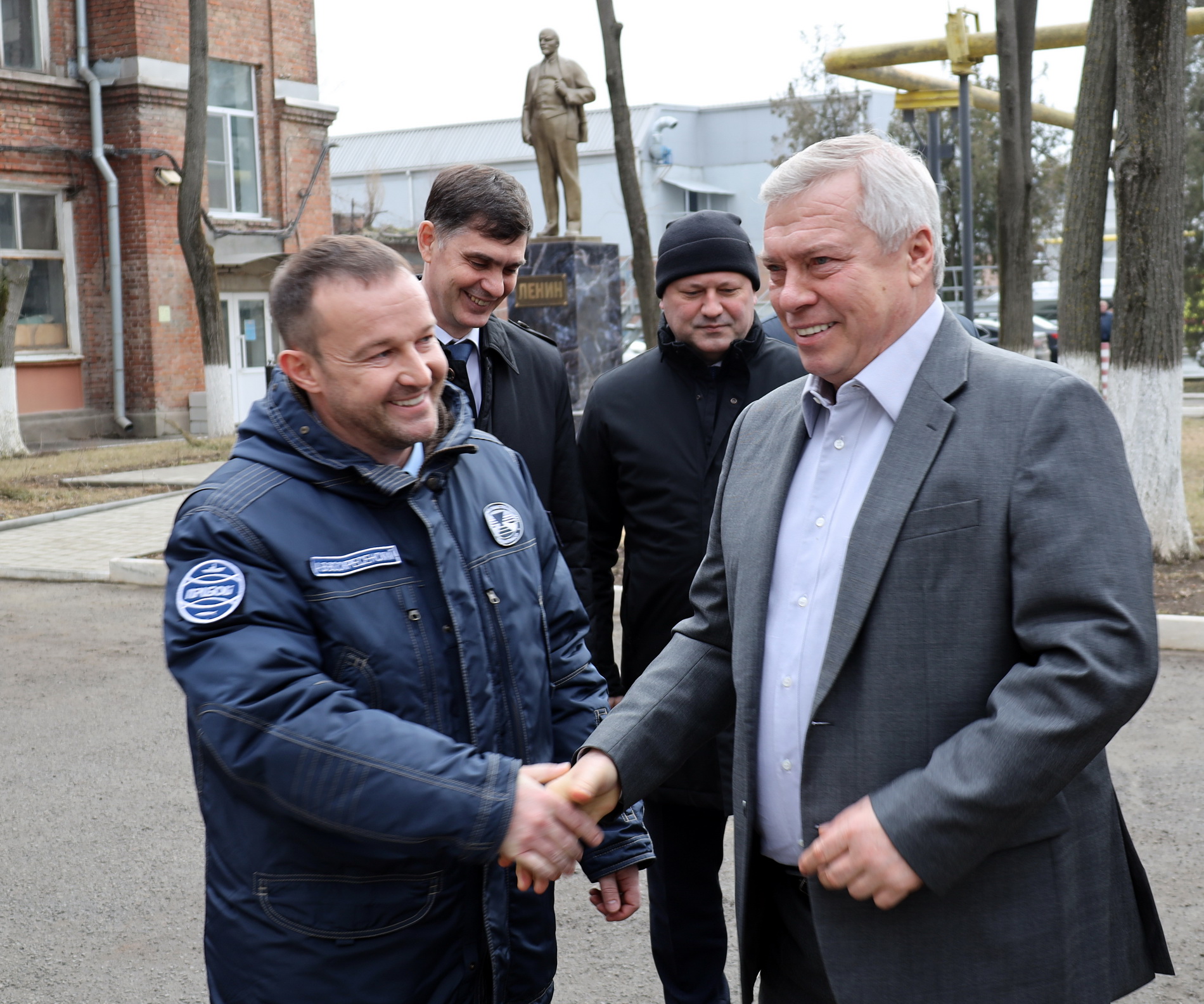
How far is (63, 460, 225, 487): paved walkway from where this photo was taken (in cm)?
1439

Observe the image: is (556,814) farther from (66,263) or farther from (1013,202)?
(66,263)

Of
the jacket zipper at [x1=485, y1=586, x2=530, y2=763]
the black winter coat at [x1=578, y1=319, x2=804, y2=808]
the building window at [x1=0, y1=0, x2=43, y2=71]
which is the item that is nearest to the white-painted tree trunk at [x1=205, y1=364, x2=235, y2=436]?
the building window at [x1=0, y1=0, x2=43, y2=71]

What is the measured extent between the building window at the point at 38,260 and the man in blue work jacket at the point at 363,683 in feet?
65.3

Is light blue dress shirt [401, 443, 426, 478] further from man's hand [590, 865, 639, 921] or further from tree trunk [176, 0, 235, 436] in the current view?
tree trunk [176, 0, 235, 436]

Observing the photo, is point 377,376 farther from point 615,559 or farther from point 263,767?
point 615,559

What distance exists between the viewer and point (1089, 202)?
9516mm

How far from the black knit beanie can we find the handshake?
1.68m

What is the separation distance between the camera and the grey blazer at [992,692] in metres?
1.75

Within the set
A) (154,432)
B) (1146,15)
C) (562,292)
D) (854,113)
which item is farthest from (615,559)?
(854,113)

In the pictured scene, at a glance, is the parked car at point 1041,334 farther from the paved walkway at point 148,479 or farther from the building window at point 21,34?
the building window at point 21,34

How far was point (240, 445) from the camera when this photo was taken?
217 centimetres

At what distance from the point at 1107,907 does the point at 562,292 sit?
12.3 meters

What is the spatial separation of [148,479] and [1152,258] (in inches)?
433

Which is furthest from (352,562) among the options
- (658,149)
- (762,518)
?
(658,149)
